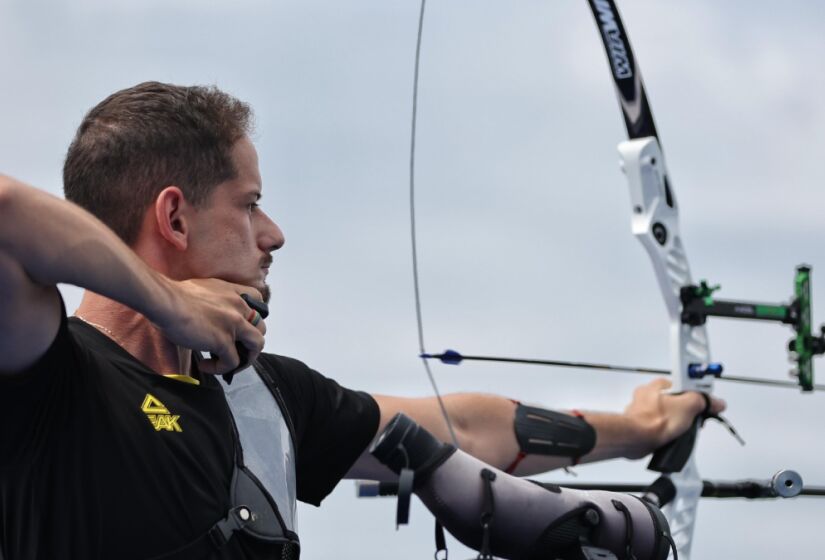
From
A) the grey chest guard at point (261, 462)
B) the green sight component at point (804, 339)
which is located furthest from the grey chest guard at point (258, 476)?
the green sight component at point (804, 339)

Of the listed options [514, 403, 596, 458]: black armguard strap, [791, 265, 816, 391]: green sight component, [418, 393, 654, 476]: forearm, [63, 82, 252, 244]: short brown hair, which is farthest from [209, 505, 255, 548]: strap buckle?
[791, 265, 816, 391]: green sight component

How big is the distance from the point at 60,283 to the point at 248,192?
93 cm

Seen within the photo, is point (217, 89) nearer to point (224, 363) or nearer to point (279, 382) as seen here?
point (279, 382)

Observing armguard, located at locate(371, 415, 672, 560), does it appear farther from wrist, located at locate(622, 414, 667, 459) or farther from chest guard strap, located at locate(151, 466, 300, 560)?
wrist, located at locate(622, 414, 667, 459)

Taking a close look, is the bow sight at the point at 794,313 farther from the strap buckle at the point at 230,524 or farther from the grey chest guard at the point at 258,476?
the strap buckle at the point at 230,524

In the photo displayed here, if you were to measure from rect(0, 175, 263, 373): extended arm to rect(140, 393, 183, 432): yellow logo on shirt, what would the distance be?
0.33 metres

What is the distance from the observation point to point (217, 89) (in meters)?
3.05

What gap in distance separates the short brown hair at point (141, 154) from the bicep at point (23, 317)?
0.65 m

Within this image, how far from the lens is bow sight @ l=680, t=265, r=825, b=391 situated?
6973mm

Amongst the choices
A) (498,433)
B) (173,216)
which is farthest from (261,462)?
(498,433)

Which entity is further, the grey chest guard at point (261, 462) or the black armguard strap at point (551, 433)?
the black armguard strap at point (551, 433)

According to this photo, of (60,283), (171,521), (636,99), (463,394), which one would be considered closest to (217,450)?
(171,521)

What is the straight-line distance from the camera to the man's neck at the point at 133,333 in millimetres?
2725

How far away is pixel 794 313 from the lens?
23.9 feet
